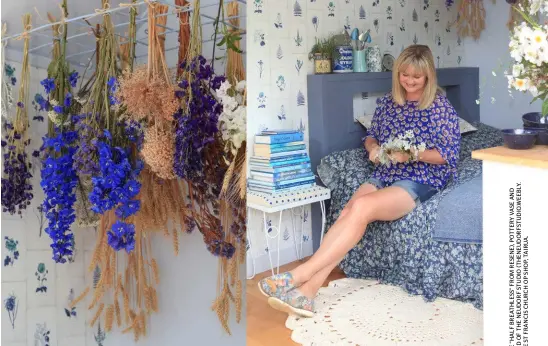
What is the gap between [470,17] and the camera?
1858mm

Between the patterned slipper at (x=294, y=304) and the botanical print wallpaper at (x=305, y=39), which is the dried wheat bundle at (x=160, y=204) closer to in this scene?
the botanical print wallpaper at (x=305, y=39)

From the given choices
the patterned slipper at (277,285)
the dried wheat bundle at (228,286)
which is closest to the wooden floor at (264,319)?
the patterned slipper at (277,285)

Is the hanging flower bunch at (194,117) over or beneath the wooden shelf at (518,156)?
over

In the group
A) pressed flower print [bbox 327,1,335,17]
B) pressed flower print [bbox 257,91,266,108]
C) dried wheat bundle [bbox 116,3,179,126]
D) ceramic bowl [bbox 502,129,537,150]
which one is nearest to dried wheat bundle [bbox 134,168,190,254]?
dried wheat bundle [bbox 116,3,179,126]

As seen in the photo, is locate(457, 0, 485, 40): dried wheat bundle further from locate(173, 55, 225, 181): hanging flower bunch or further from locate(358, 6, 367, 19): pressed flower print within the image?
locate(173, 55, 225, 181): hanging flower bunch

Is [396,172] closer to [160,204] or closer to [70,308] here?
[160,204]

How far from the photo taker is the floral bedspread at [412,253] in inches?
78.4

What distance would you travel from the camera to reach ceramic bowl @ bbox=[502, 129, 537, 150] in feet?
5.37

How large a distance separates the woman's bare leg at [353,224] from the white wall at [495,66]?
364 millimetres

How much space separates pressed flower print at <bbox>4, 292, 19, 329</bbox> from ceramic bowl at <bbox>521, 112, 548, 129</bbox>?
1.45 meters

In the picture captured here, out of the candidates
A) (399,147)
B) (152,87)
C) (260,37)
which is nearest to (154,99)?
(152,87)

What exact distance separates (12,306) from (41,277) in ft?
0.41

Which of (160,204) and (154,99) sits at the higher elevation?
(154,99)

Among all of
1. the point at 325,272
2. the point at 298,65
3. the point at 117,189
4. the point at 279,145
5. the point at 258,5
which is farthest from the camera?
the point at 325,272
